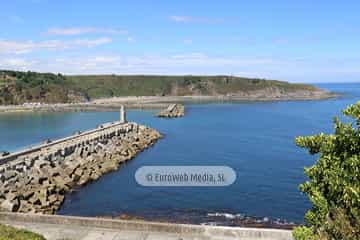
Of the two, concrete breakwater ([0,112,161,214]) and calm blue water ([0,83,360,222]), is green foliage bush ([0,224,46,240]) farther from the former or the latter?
calm blue water ([0,83,360,222])

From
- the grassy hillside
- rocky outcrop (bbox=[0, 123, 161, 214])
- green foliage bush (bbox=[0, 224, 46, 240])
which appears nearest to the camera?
green foliage bush (bbox=[0, 224, 46, 240])

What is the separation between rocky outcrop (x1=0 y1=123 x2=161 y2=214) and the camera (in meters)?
23.7

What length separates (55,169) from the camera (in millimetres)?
30156

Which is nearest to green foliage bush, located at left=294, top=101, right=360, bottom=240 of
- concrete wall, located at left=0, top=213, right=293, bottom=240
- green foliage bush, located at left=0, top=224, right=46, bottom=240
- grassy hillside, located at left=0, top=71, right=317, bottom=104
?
green foliage bush, located at left=0, top=224, right=46, bottom=240

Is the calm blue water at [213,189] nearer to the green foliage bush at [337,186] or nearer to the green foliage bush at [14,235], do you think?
the green foliage bush at [14,235]

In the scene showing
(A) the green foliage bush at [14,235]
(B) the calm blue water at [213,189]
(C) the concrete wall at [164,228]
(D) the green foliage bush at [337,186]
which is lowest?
(B) the calm blue water at [213,189]

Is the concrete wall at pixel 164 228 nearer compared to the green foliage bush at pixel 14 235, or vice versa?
the green foliage bush at pixel 14 235

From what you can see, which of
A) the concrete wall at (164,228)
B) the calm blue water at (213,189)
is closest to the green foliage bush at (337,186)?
the concrete wall at (164,228)

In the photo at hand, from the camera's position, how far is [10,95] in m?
123

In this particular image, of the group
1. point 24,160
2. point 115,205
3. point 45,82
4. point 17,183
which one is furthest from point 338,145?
point 45,82

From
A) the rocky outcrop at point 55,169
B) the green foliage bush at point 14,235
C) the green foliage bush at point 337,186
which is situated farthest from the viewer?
the rocky outcrop at point 55,169

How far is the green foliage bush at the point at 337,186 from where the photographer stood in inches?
274

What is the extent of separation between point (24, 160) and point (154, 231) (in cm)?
1783

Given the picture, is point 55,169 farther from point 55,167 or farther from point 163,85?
point 163,85
